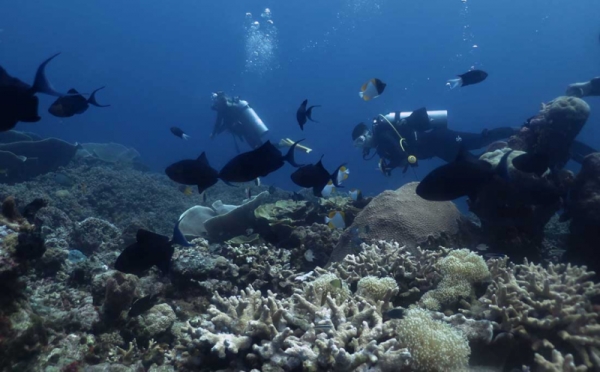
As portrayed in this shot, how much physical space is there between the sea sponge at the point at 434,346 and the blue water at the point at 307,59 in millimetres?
82536

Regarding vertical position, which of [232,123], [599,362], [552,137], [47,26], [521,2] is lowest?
[599,362]

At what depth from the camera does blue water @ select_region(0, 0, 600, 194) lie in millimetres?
95062

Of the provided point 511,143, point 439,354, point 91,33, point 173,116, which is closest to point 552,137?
point 511,143

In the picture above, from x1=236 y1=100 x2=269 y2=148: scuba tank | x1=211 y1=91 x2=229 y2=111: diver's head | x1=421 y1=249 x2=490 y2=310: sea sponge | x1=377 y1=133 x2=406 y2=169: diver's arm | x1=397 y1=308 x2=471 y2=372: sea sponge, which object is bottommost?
x1=397 y1=308 x2=471 y2=372: sea sponge

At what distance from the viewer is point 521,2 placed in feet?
278

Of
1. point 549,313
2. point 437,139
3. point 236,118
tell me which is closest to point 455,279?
point 549,313

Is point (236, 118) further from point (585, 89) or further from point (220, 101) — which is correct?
point (585, 89)

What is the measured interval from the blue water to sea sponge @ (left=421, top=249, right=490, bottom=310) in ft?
267

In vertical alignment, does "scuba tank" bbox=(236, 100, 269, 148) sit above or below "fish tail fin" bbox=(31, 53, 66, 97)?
above

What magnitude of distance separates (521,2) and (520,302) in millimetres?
105574

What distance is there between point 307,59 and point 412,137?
115 meters

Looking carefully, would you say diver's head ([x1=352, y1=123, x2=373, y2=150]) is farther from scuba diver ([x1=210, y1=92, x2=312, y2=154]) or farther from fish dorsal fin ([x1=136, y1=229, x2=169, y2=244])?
scuba diver ([x1=210, y1=92, x2=312, y2=154])

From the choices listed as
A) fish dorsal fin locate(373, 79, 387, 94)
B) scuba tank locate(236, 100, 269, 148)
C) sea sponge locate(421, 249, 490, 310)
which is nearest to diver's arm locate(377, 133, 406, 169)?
fish dorsal fin locate(373, 79, 387, 94)

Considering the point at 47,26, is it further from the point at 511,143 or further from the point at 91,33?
the point at 511,143
